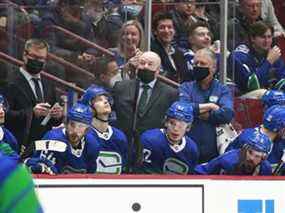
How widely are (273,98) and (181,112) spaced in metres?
A: 0.98

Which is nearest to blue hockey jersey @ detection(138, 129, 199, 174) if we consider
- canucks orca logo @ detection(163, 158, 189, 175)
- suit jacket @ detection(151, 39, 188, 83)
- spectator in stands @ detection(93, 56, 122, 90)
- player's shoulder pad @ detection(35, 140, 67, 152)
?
canucks orca logo @ detection(163, 158, 189, 175)

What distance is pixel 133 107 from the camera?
495 centimetres

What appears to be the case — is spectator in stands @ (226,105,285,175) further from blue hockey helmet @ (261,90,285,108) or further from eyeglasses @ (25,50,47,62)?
eyeglasses @ (25,50,47,62)

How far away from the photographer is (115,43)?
543 cm

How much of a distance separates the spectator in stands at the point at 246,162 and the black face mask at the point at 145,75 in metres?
0.69

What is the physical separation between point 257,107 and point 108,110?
133 cm

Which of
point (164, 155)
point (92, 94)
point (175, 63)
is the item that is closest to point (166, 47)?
point (175, 63)

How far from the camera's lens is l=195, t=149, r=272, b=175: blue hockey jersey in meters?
4.54

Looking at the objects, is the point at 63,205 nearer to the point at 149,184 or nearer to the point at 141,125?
the point at 149,184

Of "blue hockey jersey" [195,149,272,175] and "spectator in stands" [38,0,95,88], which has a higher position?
"spectator in stands" [38,0,95,88]

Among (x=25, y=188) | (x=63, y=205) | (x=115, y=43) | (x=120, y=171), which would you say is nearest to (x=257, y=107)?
(x=115, y=43)

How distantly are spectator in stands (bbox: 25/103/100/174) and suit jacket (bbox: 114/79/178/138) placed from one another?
0.35 m

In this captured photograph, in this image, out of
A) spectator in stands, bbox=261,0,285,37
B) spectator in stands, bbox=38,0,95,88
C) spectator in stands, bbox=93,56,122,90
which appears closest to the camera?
spectator in stands, bbox=93,56,122,90

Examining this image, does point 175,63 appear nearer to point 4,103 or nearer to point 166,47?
point 166,47
